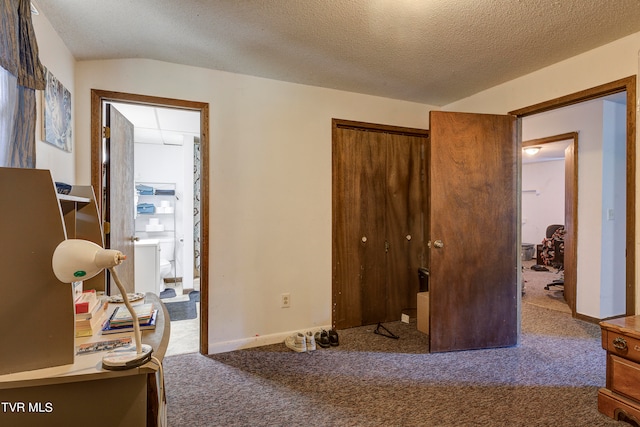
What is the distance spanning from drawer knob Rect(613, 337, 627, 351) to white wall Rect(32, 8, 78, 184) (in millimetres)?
3204

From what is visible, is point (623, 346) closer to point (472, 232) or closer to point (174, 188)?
point (472, 232)

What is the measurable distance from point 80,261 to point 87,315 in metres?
0.54

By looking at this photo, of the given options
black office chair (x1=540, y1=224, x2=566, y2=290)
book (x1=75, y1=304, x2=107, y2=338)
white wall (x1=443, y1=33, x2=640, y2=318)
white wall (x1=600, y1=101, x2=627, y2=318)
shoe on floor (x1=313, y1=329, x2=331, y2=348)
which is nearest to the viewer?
book (x1=75, y1=304, x2=107, y2=338)

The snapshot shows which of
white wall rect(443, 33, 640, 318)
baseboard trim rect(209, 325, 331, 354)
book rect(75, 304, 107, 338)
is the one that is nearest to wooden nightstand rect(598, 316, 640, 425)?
white wall rect(443, 33, 640, 318)

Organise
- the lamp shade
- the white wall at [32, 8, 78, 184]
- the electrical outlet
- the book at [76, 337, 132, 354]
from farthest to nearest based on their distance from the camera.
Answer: the electrical outlet, the white wall at [32, 8, 78, 184], the book at [76, 337, 132, 354], the lamp shade

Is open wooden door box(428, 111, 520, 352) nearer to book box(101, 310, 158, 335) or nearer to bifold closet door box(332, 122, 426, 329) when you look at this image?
bifold closet door box(332, 122, 426, 329)

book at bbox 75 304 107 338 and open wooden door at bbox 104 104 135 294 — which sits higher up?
open wooden door at bbox 104 104 135 294

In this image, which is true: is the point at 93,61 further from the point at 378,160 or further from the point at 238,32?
the point at 378,160

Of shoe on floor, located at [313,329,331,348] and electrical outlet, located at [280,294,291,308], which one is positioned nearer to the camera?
shoe on floor, located at [313,329,331,348]

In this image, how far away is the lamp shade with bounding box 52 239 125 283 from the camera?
2.92 feet

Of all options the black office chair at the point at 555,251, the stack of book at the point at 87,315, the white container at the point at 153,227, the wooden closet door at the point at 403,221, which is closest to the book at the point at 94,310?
the stack of book at the point at 87,315

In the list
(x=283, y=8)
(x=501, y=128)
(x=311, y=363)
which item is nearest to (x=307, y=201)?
(x=311, y=363)

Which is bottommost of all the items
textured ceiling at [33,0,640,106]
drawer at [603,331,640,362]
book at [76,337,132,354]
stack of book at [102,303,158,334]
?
drawer at [603,331,640,362]

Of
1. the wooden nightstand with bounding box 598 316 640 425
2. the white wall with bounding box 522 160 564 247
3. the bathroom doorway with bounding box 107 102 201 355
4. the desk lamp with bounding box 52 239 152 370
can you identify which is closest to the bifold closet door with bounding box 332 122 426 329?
the bathroom doorway with bounding box 107 102 201 355
